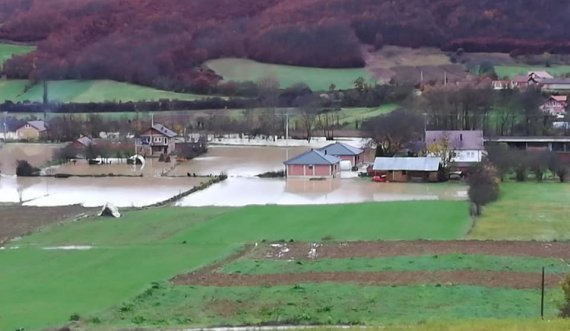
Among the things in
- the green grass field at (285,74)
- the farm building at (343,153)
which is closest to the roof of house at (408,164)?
the farm building at (343,153)

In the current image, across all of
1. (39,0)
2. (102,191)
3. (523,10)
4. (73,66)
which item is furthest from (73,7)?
(102,191)

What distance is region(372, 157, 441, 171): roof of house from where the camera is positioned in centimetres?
2236

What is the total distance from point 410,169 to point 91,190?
7352 millimetres

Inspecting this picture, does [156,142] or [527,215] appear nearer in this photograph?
[527,215]

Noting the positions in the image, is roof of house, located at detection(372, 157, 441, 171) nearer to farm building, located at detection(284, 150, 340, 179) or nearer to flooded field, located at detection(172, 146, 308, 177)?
farm building, located at detection(284, 150, 340, 179)

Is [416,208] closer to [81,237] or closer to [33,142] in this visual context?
[81,237]

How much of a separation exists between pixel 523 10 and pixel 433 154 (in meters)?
36.6

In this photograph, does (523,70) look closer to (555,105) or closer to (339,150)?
(555,105)

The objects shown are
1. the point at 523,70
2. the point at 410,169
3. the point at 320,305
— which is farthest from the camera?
the point at 523,70

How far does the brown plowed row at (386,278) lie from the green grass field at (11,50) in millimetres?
45903

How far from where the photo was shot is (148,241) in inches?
564

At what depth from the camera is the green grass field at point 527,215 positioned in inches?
564

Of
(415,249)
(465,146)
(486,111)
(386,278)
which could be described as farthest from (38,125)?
(386,278)

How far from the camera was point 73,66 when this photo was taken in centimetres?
5244
